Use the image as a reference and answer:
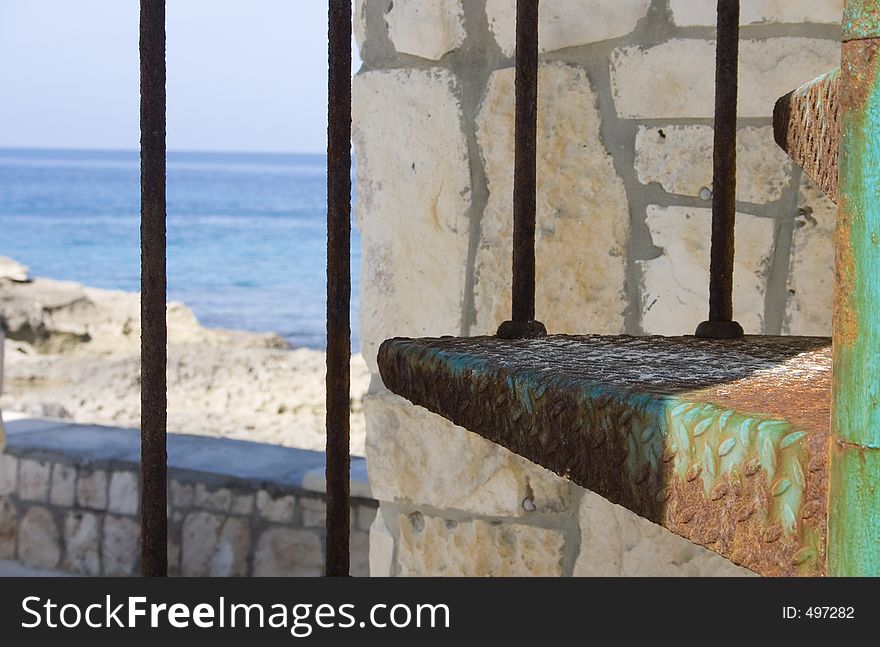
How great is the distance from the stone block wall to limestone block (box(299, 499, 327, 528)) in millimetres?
2144

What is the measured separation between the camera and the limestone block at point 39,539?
15.4 ft

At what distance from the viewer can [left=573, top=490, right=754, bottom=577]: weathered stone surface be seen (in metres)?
1.64

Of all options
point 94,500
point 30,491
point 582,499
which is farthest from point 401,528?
point 30,491

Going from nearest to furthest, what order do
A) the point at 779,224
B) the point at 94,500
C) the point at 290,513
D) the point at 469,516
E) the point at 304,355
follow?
the point at 779,224
the point at 469,516
the point at 290,513
the point at 94,500
the point at 304,355

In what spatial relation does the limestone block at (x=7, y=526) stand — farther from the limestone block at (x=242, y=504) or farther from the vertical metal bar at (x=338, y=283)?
the vertical metal bar at (x=338, y=283)

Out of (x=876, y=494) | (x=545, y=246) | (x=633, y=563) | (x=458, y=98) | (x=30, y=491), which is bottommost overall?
(x=30, y=491)

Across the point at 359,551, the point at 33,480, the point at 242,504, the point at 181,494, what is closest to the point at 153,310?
the point at 359,551

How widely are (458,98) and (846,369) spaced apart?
1.41m

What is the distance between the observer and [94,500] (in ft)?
14.8

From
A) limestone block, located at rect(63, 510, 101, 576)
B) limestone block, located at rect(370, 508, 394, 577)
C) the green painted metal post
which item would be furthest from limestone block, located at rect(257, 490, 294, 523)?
the green painted metal post

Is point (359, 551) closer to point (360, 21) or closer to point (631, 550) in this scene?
point (631, 550)

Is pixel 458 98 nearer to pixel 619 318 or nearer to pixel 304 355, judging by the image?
pixel 619 318

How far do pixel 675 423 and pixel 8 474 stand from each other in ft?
15.6

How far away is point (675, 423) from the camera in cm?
55
